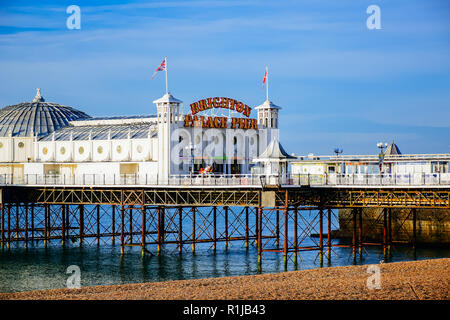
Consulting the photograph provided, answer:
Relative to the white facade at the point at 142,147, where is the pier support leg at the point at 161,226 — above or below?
below

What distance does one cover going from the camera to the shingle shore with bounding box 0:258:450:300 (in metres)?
39.1

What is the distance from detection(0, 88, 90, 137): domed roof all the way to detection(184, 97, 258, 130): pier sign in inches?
819

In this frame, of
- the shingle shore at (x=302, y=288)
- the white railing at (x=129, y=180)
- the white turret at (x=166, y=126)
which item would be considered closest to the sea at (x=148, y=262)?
the white railing at (x=129, y=180)

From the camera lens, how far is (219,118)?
72.9 meters

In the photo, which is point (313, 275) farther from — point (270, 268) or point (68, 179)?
point (68, 179)

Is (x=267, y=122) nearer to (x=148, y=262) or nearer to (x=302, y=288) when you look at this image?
(x=148, y=262)

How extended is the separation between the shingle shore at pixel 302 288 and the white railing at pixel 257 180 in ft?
24.5

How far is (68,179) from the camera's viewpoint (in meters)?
72.1

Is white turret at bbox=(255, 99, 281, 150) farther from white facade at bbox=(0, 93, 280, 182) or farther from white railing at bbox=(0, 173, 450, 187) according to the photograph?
white railing at bbox=(0, 173, 450, 187)

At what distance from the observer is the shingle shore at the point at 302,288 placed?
3909cm

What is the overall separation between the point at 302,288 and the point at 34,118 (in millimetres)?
53627

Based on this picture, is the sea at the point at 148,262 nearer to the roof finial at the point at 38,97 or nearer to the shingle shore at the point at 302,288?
the shingle shore at the point at 302,288

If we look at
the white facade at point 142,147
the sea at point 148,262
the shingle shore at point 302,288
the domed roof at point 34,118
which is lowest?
the sea at point 148,262
